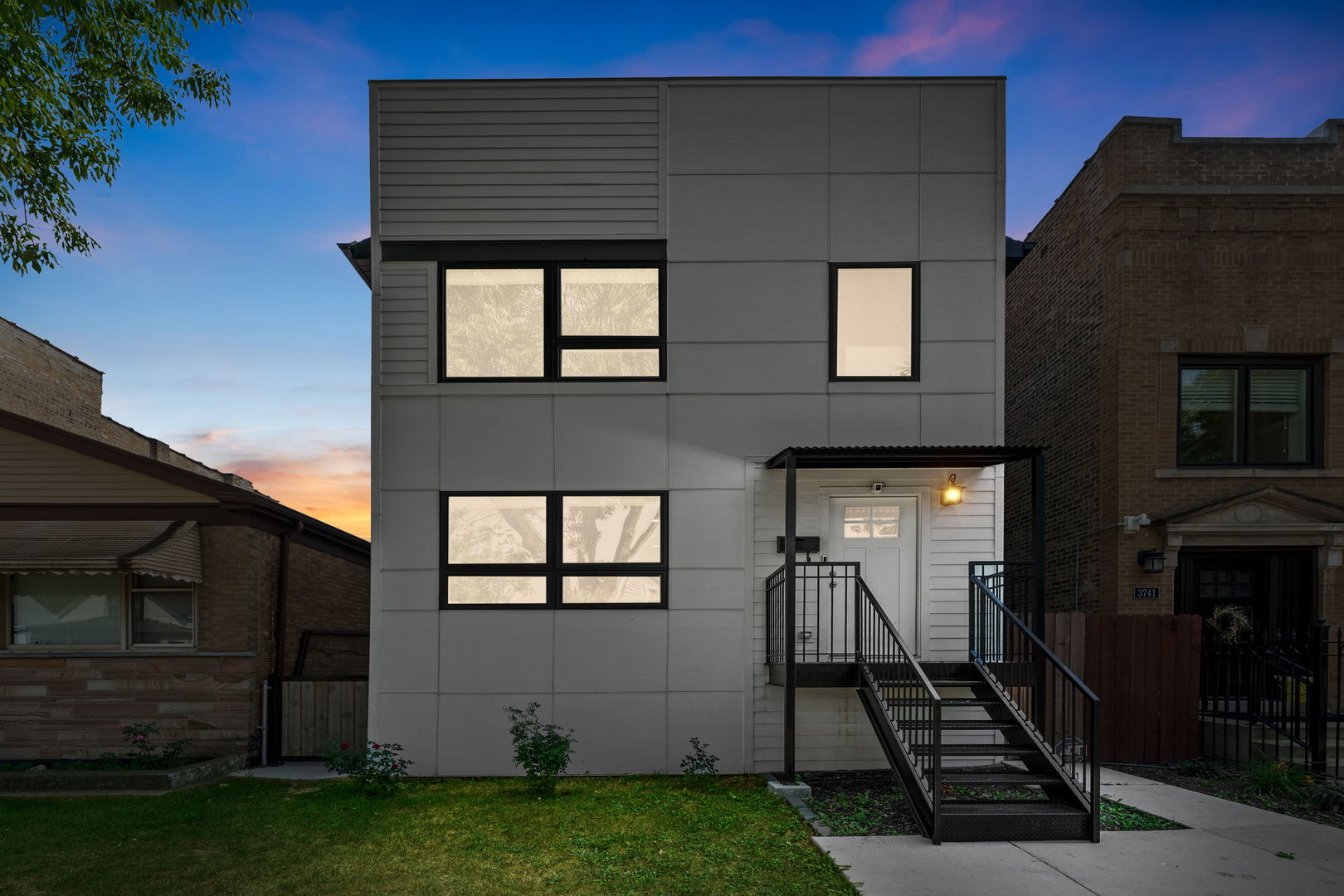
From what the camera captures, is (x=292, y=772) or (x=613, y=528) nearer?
(x=613, y=528)

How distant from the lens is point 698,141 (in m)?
9.53

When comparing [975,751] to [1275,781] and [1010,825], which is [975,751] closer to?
[1010,825]

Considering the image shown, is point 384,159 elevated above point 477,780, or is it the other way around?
point 384,159

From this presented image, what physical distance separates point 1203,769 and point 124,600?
1257 centimetres

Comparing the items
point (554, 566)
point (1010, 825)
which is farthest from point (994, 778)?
point (554, 566)

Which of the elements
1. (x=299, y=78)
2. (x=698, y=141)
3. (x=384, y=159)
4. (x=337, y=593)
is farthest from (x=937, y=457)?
(x=299, y=78)

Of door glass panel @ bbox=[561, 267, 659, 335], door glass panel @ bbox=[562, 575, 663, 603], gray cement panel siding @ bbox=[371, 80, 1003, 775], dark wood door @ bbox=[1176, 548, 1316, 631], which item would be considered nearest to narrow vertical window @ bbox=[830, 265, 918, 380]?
gray cement panel siding @ bbox=[371, 80, 1003, 775]

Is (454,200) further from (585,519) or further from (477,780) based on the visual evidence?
(477,780)

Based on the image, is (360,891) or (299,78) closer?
(360,891)

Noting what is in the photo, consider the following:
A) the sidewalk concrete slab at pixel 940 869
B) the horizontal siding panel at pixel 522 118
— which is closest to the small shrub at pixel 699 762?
the sidewalk concrete slab at pixel 940 869

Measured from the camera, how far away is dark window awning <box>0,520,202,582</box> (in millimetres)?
9289

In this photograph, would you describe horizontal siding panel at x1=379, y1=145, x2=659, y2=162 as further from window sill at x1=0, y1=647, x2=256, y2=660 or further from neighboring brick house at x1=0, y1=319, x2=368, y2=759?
window sill at x1=0, y1=647, x2=256, y2=660

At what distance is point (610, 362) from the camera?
9.44 m

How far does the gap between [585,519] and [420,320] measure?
298 centimetres
